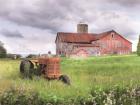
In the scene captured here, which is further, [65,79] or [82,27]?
[82,27]

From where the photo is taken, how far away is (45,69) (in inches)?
848

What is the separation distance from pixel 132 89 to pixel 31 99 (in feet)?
10.2

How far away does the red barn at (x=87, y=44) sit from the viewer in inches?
2891

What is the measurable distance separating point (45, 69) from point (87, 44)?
177ft

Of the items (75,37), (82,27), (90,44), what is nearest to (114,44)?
(90,44)

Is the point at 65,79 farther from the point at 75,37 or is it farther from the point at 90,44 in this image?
the point at 90,44

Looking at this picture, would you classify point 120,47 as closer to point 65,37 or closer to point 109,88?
point 65,37

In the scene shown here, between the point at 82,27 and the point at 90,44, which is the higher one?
the point at 82,27

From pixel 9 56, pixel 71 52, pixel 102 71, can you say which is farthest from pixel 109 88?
pixel 71 52

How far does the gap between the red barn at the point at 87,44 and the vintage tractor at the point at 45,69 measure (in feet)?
157

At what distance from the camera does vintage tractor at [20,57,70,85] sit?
68.9 feet

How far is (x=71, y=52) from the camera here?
7231 centimetres

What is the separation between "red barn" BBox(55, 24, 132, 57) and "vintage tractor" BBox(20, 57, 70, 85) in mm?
47929

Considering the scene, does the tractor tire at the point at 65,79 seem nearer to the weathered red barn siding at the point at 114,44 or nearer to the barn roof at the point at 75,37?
the barn roof at the point at 75,37
